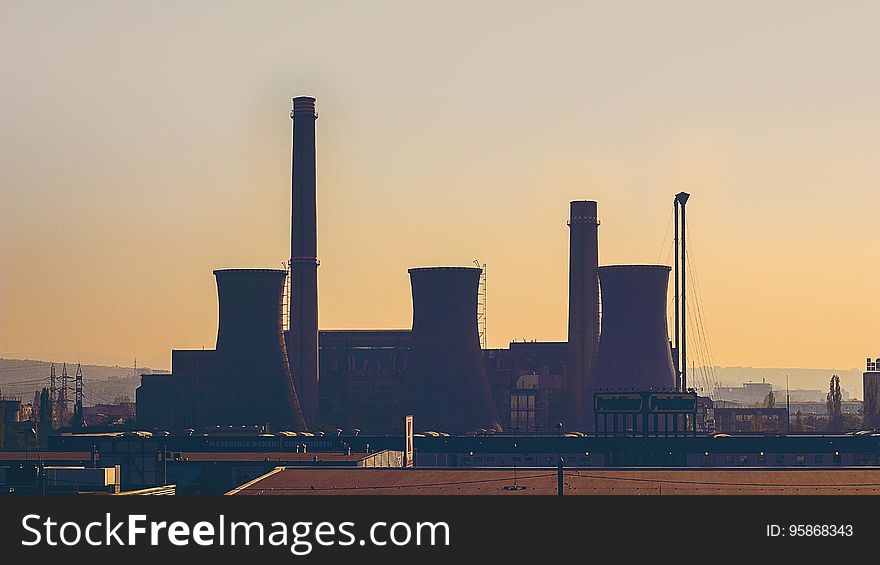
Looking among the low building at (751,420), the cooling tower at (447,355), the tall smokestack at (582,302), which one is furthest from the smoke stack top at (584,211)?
the low building at (751,420)

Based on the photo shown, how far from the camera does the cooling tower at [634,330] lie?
359 feet

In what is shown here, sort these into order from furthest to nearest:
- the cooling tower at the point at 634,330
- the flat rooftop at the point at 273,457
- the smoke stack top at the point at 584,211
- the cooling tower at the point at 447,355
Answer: the smoke stack top at the point at 584,211 < the cooling tower at the point at 447,355 < the cooling tower at the point at 634,330 < the flat rooftop at the point at 273,457

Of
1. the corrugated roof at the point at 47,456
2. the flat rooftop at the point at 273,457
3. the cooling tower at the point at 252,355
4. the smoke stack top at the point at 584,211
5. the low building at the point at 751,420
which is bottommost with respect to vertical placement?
the corrugated roof at the point at 47,456

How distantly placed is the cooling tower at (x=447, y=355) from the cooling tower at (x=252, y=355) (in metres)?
9.10

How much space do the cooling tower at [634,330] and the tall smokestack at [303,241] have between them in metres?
20.0

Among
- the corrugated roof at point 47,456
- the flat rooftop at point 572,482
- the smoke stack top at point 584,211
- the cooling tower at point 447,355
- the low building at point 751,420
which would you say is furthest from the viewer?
the low building at point 751,420

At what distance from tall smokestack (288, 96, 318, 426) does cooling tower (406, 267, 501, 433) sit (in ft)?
25.2

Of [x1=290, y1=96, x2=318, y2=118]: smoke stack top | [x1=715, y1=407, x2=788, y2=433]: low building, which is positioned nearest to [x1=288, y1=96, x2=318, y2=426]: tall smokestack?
[x1=290, y1=96, x2=318, y2=118]: smoke stack top

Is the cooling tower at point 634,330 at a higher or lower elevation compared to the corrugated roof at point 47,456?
higher

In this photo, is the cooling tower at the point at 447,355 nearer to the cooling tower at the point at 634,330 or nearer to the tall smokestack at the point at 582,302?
the cooling tower at the point at 634,330

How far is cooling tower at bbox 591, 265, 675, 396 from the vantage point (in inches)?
4306

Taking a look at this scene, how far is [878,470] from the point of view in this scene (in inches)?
2586

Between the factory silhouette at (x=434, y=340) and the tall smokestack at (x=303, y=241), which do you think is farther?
the tall smokestack at (x=303, y=241)
